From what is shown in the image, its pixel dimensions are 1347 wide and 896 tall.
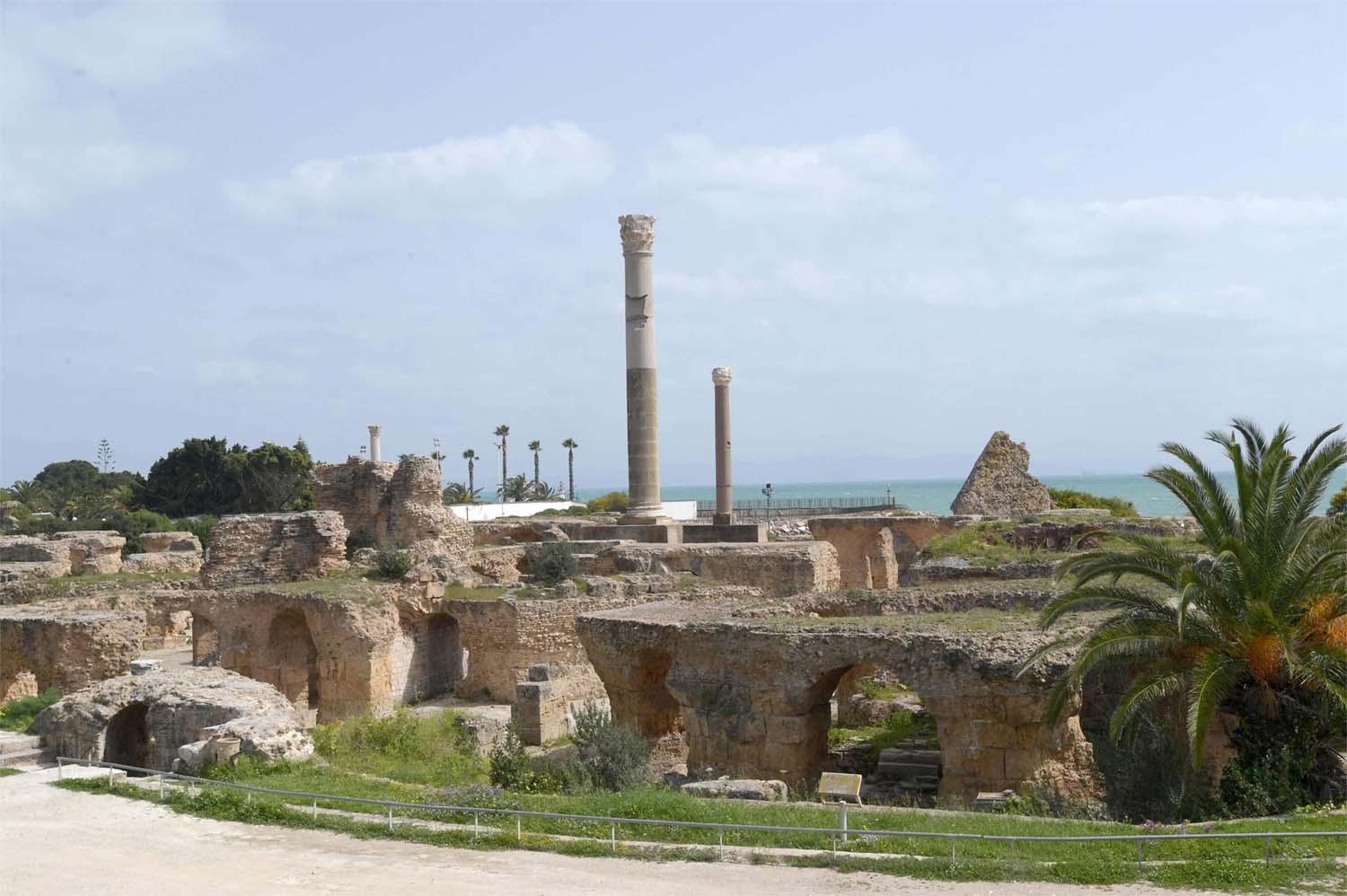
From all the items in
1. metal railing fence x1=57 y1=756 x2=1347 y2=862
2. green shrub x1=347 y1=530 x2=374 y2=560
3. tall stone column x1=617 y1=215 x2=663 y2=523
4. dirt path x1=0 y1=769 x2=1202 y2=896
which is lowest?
dirt path x1=0 y1=769 x2=1202 y2=896

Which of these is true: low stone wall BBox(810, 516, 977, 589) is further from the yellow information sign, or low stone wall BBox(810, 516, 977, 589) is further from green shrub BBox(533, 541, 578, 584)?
the yellow information sign

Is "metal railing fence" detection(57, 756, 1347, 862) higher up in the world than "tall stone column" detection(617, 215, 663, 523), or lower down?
lower down

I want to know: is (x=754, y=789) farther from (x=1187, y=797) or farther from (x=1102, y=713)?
(x=1102, y=713)

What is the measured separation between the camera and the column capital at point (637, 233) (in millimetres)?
34062

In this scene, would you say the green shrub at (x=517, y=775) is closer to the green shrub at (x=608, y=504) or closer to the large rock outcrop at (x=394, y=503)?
the large rock outcrop at (x=394, y=503)

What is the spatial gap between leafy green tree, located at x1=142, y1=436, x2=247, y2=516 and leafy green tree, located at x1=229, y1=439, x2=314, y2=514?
40 cm

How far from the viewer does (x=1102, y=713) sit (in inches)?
586

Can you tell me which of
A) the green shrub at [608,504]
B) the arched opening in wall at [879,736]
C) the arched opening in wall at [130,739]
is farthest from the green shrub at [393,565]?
the green shrub at [608,504]

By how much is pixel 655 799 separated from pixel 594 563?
16.6 meters

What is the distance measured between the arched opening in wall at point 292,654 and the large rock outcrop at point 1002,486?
23.0m

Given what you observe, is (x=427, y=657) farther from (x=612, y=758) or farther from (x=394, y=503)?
(x=612, y=758)

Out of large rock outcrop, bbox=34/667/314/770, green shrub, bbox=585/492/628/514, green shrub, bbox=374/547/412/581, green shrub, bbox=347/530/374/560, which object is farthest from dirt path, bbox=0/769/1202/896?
green shrub, bbox=585/492/628/514

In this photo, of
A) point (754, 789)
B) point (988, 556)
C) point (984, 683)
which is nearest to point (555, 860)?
point (754, 789)

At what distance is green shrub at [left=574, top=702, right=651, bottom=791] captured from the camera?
12688 mm
